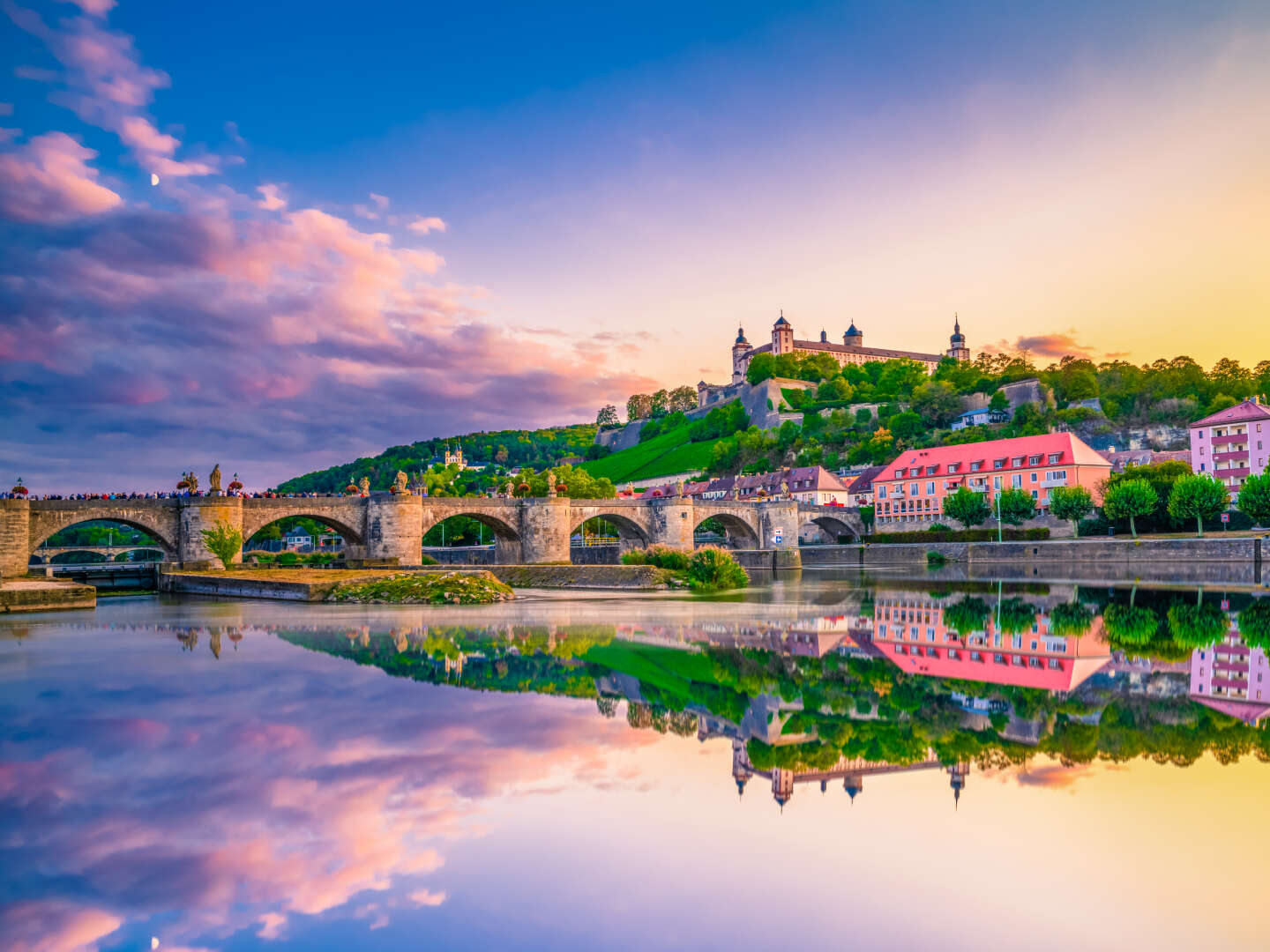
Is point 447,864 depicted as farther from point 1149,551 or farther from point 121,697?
point 1149,551

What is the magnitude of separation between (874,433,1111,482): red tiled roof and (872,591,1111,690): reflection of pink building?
52.3m

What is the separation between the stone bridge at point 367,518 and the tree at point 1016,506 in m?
22.6

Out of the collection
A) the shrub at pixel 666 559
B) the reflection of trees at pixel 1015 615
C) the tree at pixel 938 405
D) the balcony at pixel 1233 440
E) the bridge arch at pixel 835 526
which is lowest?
the reflection of trees at pixel 1015 615

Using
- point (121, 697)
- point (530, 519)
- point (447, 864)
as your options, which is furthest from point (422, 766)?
point (530, 519)

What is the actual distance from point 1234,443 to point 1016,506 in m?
18.9

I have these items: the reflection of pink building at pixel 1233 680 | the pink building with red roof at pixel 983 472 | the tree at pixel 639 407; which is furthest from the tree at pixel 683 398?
the reflection of pink building at pixel 1233 680

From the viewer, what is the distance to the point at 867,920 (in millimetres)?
5270

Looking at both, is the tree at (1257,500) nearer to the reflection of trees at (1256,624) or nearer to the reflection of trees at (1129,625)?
the reflection of trees at (1256,624)

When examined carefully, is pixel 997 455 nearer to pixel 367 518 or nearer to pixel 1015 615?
pixel 367 518

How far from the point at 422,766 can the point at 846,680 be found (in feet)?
20.8

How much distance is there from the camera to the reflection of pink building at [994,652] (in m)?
13.0

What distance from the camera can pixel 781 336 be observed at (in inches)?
6457

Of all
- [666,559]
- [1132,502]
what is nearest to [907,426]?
[1132,502]

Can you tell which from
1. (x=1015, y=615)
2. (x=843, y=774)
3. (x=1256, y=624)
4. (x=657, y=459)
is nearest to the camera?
(x=843, y=774)
